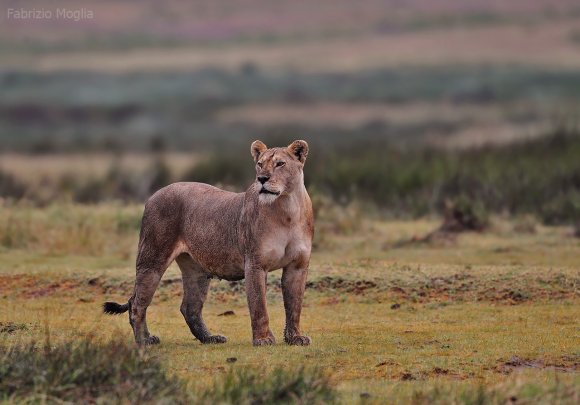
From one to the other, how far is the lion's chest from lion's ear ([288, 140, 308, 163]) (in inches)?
29.7

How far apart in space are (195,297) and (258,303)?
137cm

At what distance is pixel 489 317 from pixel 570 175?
18.2 metres

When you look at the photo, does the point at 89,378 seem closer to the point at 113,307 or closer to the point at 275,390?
the point at 275,390

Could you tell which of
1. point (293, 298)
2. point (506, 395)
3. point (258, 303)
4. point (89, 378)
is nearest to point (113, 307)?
point (258, 303)

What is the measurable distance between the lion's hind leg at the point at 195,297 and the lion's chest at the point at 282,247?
1351 millimetres

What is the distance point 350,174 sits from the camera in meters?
37.1

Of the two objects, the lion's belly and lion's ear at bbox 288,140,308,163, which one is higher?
lion's ear at bbox 288,140,308,163

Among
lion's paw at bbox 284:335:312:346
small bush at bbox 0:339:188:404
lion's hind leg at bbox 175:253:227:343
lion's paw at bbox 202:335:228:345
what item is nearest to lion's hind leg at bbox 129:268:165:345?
lion's hind leg at bbox 175:253:227:343

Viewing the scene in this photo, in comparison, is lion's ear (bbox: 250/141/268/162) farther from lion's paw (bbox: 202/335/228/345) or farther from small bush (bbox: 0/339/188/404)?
small bush (bbox: 0/339/188/404)

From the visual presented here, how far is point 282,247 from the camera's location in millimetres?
14344

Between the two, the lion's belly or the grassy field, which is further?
the lion's belly

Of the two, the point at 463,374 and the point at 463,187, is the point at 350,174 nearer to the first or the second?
the point at 463,187

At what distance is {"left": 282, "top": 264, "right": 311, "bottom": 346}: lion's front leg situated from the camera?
14.6 meters

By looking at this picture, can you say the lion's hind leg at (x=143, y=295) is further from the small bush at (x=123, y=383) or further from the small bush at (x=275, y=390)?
the small bush at (x=275, y=390)
